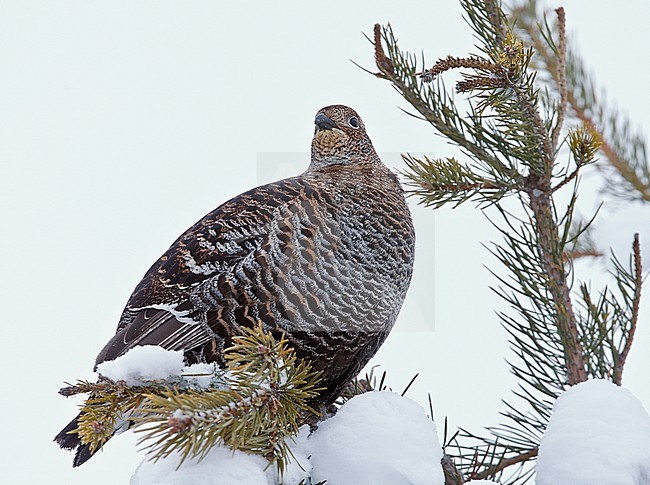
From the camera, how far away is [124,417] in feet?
4.20

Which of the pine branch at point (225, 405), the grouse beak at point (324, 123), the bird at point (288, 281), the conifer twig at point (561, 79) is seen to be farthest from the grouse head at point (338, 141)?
the pine branch at point (225, 405)

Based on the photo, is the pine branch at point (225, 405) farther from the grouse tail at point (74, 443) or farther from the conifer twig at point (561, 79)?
the conifer twig at point (561, 79)

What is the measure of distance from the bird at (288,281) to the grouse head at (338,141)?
0.32m

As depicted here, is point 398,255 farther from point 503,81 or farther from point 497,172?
point 503,81

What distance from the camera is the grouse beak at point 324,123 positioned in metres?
2.04

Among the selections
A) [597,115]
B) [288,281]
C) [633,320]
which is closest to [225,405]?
[288,281]

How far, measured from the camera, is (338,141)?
2.01m

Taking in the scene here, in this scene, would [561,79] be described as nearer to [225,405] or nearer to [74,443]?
[225,405]

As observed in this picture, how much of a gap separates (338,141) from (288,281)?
66cm

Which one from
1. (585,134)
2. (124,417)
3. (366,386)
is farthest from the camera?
(366,386)

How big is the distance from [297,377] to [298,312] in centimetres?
24

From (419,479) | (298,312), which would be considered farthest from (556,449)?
(298,312)

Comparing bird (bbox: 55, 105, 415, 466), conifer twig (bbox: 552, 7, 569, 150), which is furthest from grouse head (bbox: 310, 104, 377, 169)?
conifer twig (bbox: 552, 7, 569, 150)

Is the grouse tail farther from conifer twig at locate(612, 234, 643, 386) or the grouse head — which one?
conifer twig at locate(612, 234, 643, 386)
